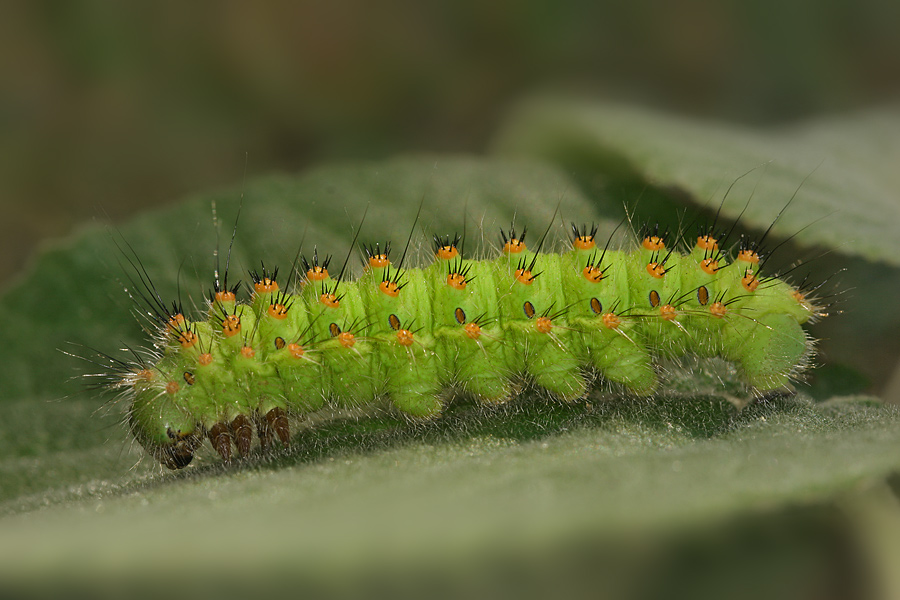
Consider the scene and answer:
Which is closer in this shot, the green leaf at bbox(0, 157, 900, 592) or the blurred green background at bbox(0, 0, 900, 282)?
the green leaf at bbox(0, 157, 900, 592)

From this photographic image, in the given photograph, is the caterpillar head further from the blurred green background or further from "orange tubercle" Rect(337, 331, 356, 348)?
the blurred green background

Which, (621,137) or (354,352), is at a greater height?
(621,137)

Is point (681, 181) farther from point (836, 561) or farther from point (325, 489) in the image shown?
point (325, 489)

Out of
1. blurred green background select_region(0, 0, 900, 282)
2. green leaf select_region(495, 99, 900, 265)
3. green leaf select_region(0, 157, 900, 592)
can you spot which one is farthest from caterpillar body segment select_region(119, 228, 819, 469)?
blurred green background select_region(0, 0, 900, 282)

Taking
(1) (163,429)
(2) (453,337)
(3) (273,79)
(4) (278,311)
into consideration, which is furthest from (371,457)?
(3) (273,79)

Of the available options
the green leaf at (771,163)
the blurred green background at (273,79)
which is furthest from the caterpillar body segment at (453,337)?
the blurred green background at (273,79)

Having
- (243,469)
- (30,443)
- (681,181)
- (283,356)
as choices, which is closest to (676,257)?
(681,181)

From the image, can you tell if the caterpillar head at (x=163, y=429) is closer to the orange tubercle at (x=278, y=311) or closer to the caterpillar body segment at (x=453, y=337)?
the caterpillar body segment at (x=453, y=337)
